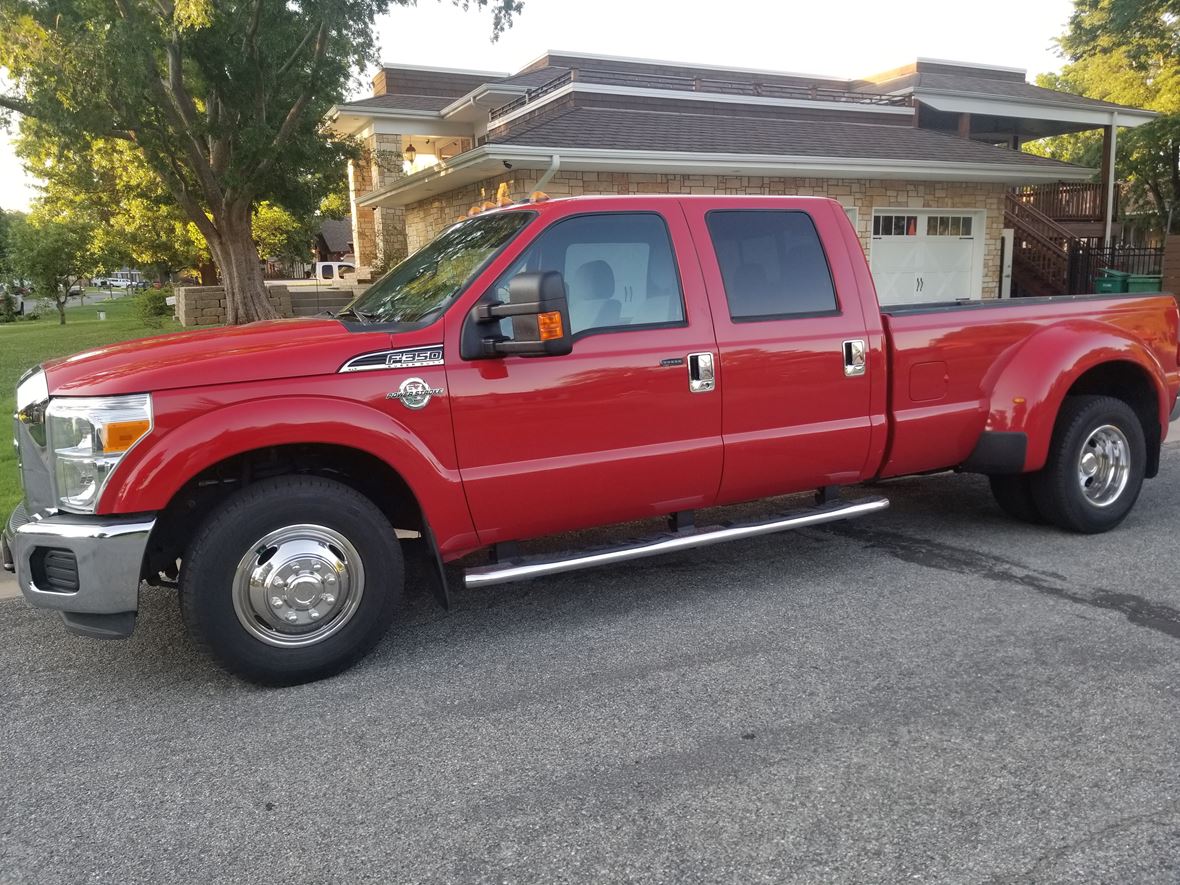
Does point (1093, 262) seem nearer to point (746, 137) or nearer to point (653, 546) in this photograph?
point (746, 137)

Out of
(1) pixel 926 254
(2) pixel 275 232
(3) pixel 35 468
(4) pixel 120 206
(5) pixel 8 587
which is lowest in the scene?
(5) pixel 8 587

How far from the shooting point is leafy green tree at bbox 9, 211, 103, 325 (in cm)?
3897

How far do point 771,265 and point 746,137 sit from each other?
1233 centimetres

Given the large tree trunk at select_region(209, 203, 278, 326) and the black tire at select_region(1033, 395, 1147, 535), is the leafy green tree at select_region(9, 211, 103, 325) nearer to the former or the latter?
the large tree trunk at select_region(209, 203, 278, 326)

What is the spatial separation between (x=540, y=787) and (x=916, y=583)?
2.73 metres

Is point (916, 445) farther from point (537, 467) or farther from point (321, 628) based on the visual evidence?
point (321, 628)

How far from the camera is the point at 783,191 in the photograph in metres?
16.6

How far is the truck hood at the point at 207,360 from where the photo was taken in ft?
12.1

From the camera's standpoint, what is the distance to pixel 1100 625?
442 centimetres

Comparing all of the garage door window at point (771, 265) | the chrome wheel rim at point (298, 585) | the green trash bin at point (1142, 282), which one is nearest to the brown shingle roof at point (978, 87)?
the green trash bin at point (1142, 282)

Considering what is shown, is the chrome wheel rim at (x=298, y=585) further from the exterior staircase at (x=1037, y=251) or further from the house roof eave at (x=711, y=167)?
the exterior staircase at (x=1037, y=251)

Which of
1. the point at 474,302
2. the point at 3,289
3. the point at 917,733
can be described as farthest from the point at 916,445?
the point at 3,289

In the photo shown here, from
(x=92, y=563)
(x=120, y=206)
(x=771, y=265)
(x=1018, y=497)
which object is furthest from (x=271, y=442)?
(x=120, y=206)

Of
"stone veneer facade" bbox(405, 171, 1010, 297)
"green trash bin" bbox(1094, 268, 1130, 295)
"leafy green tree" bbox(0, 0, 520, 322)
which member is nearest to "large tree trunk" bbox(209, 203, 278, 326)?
"leafy green tree" bbox(0, 0, 520, 322)
